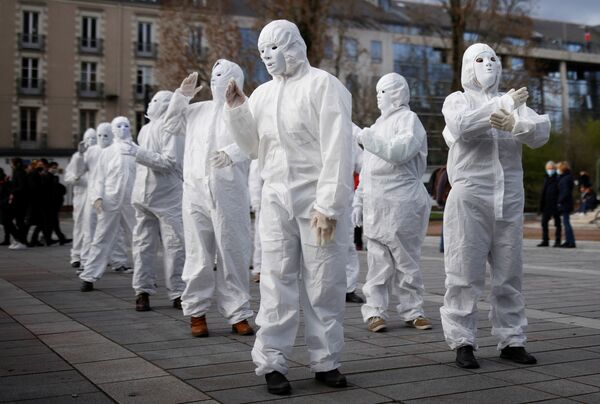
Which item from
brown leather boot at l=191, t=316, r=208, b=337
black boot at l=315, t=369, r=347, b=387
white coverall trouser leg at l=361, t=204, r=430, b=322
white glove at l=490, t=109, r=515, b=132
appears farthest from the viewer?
white coverall trouser leg at l=361, t=204, r=430, b=322

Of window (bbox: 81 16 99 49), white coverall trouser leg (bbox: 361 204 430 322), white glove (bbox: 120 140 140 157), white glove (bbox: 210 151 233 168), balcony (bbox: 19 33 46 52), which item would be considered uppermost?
window (bbox: 81 16 99 49)

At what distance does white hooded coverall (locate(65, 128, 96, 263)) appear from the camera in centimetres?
1374

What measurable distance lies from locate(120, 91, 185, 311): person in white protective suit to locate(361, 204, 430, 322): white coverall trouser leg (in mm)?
2084

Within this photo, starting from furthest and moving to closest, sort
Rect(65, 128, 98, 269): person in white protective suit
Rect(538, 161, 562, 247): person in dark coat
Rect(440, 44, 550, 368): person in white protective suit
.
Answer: Rect(538, 161, 562, 247): person in dark coat < Rect(65, 128, 98, 269): person in white protective suit < Rect(440, 44, 550, 368): person in white protective suit

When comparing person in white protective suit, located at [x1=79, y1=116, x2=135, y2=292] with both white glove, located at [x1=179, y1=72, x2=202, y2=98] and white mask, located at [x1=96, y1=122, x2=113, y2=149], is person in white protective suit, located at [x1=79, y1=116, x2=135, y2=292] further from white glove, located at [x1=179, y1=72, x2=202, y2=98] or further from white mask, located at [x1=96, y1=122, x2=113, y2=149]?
white glove, located at [x1=179, y1=72, x2=202, y2=98]

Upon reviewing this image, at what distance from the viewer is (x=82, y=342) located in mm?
6574

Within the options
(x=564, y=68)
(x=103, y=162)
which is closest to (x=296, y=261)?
(x=103, y=162)

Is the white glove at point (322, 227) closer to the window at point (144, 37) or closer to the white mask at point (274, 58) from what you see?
the white mask at point (274, 58)

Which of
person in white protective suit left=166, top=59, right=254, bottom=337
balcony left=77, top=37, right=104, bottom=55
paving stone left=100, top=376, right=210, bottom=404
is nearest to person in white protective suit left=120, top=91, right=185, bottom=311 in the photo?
person in white protective suit left=166, top=59, right=254, bottom=337

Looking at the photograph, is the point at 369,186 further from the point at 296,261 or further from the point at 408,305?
the point at 296,261

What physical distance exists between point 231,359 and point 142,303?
9.25 ft

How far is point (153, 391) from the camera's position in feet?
16.1

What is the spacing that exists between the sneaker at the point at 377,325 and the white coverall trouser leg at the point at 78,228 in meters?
7.65

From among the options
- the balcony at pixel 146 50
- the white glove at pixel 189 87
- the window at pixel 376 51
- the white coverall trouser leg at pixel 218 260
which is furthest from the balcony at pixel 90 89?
the white coverall trouser leg at pixel 218 260
